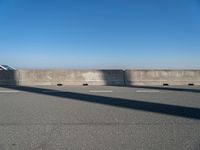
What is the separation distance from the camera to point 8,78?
→ 16047mm

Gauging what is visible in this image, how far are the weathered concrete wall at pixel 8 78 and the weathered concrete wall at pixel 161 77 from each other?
5374 millimetres

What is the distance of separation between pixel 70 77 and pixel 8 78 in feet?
9.67

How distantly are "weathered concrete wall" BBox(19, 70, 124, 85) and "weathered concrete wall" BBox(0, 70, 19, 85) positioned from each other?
248mm

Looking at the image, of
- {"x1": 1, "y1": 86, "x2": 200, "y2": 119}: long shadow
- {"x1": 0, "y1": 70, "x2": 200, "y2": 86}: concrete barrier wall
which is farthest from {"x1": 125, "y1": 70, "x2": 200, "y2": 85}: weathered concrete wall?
{"x1": 1, "y1": 86, "x2": 200, "y2": 119}: long shadow

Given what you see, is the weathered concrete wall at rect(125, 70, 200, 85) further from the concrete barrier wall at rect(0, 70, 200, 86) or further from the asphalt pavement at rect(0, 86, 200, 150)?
the asphalt pavement at rect(0, 86, 200, 150)

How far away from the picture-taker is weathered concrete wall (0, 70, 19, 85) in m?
16.0

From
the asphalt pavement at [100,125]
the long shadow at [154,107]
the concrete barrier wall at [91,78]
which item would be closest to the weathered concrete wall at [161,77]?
the concrete barrier wall at [91,78]

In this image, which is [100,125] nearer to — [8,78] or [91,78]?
[91,78]

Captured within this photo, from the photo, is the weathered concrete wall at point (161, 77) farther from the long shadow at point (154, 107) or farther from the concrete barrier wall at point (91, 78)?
the long shadow at point (154, 107)

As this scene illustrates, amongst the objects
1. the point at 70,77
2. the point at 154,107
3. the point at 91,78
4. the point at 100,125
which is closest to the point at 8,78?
the point at 70,77

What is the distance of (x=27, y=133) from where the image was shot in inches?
219

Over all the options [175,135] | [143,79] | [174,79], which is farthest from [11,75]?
[175,135]

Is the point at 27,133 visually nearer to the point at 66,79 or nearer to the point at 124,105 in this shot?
the point at 124,105

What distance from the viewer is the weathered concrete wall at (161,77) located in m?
16.6
